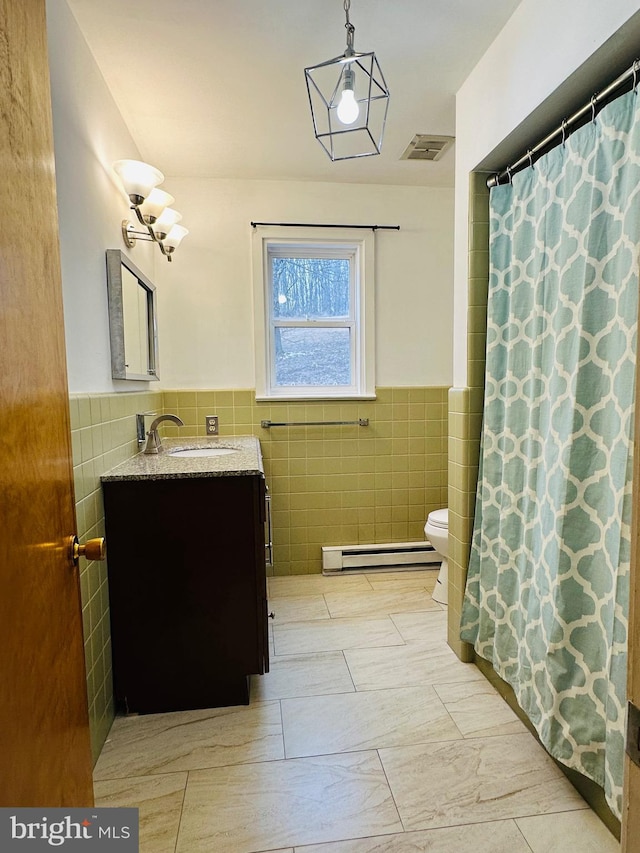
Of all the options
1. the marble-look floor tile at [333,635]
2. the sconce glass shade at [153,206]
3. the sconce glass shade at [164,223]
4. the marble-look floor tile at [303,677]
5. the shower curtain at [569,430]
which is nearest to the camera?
the shower curtain at [569,430]

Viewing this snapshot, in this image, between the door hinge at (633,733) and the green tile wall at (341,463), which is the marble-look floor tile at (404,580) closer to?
the green tile wall at (341,463)

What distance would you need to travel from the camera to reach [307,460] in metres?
2.91

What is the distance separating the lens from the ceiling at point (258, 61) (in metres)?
1.48

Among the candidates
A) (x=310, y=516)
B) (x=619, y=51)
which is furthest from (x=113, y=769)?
(x=619, y=51)

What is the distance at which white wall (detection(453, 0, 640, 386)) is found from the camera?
115 centimetres

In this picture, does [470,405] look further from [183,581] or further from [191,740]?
[191,740]

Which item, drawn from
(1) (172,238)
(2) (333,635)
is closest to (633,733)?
(2) (333,635)

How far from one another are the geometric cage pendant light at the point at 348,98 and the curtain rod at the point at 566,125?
494mm

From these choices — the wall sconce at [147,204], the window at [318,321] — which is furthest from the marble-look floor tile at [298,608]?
the wall sconce at [147,204]

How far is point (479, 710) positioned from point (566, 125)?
2.01m

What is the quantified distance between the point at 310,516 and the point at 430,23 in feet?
8.11

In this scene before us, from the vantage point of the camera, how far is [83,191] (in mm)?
1558

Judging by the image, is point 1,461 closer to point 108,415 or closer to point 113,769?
point 108,415

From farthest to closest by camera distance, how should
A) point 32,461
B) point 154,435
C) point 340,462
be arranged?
point 340,462 < point 154,435 < point 32,461
